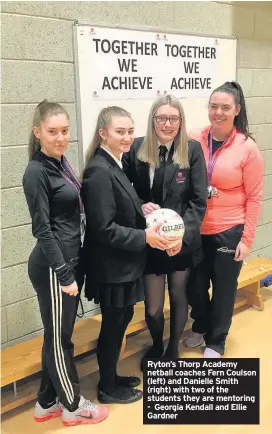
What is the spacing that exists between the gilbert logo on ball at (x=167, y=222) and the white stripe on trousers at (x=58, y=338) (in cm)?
49

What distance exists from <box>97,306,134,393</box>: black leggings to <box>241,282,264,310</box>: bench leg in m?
1.45

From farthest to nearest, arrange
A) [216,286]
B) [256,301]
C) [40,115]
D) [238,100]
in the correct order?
1. [256,301]
2. [216,286]
3. [238,100]
4. [40,115]

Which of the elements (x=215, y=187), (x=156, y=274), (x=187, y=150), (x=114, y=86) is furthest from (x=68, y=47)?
(x=156, y=274)

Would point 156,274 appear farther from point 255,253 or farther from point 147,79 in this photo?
point 255,253

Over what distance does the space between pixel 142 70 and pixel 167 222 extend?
1.15m

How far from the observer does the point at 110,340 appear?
2.15 metres

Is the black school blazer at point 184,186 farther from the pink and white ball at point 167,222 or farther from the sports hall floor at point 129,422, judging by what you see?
the sports hall floor at point 129,422

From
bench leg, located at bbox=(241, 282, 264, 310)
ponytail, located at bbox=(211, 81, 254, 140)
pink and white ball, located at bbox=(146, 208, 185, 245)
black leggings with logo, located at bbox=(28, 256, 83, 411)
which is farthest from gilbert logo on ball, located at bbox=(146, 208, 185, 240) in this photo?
bench leg, located at bbox=(241, 282, 264, 310)

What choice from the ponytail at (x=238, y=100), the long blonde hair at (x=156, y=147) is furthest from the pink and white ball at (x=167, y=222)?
the ponytail at (x=238, y=100)

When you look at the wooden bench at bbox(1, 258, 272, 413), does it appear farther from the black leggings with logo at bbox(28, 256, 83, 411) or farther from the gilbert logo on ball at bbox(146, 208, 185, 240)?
the gilbert logo on ball at bbox(146, 208, 185, 240)

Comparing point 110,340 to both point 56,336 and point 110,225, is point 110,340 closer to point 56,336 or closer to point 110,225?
point 56,336

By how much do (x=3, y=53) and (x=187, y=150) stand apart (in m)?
0.97

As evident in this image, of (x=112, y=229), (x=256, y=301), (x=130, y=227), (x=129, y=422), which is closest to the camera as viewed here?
(x=112, y=229)

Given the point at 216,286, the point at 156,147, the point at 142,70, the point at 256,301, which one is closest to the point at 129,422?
the point at 216,286
